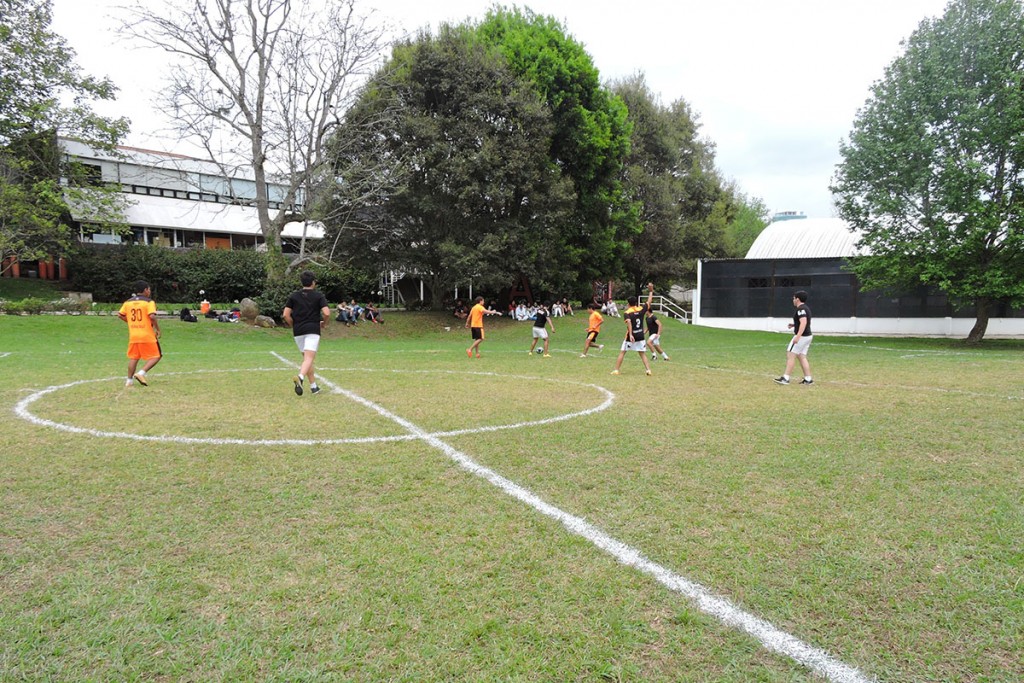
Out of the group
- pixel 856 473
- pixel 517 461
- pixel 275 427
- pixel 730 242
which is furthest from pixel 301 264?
pixel 730 242

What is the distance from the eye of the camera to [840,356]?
18.5 m

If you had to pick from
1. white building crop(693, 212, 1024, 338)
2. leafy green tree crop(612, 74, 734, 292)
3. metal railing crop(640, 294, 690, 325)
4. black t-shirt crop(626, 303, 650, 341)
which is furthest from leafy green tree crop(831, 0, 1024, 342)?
leafy green tree crop(612, 74, 734, 292)

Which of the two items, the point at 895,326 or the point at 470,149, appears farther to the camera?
the point at 895,326

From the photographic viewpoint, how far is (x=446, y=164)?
2670 centimetres

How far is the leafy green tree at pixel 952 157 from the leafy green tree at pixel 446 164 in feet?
45.5

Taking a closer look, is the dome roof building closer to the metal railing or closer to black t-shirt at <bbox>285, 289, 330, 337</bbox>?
the metal railing

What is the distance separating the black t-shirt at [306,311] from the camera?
9.56m

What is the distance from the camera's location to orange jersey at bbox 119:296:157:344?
9.58 metres

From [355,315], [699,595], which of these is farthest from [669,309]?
[699,595]

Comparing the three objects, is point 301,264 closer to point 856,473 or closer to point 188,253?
point 188,253

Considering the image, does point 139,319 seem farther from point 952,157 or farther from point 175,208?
point 175,208

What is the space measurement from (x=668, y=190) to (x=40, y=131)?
38.5 meters

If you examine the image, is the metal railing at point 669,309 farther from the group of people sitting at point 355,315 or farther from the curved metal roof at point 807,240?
the group of people sitting at point 355,315

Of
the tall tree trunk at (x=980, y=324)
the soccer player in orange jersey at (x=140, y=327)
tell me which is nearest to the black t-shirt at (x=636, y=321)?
the soccer player in orange jersey at (x=140, y=327)
